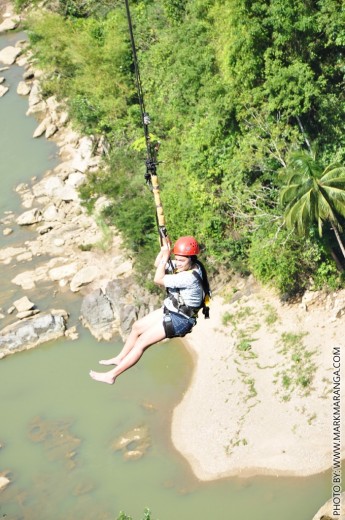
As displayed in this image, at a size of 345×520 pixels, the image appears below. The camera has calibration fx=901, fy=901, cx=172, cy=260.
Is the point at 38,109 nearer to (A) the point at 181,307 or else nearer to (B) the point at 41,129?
(B) the point at 41,129

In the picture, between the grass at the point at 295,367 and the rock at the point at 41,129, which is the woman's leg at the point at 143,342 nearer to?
the grass at the point at 295,367

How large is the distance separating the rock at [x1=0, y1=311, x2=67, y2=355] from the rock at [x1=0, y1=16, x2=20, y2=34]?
1169 inches

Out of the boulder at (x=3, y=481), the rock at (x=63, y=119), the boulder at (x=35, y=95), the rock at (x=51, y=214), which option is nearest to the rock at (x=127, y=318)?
the boulder at (x=3, y=481)

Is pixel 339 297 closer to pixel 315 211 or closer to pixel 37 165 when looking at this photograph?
pixel 315 211

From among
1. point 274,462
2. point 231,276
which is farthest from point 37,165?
point 274,462

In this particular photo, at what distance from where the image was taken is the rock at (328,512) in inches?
749

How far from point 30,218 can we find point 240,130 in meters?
13.4

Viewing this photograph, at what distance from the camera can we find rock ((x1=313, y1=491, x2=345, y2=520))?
1903 centimetres

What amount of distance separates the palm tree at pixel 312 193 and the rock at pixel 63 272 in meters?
11.7

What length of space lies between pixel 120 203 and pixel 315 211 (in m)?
11.4

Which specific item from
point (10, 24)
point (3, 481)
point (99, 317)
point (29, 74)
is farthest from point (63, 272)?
A: point (10, 24)

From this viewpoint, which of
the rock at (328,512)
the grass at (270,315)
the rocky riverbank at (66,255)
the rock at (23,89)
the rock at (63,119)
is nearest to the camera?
the rock at (328,512)

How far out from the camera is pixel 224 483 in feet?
75.5

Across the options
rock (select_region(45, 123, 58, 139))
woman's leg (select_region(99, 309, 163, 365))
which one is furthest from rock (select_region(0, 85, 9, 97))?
woman's leg (select_region(99, 309, 163, 365))
